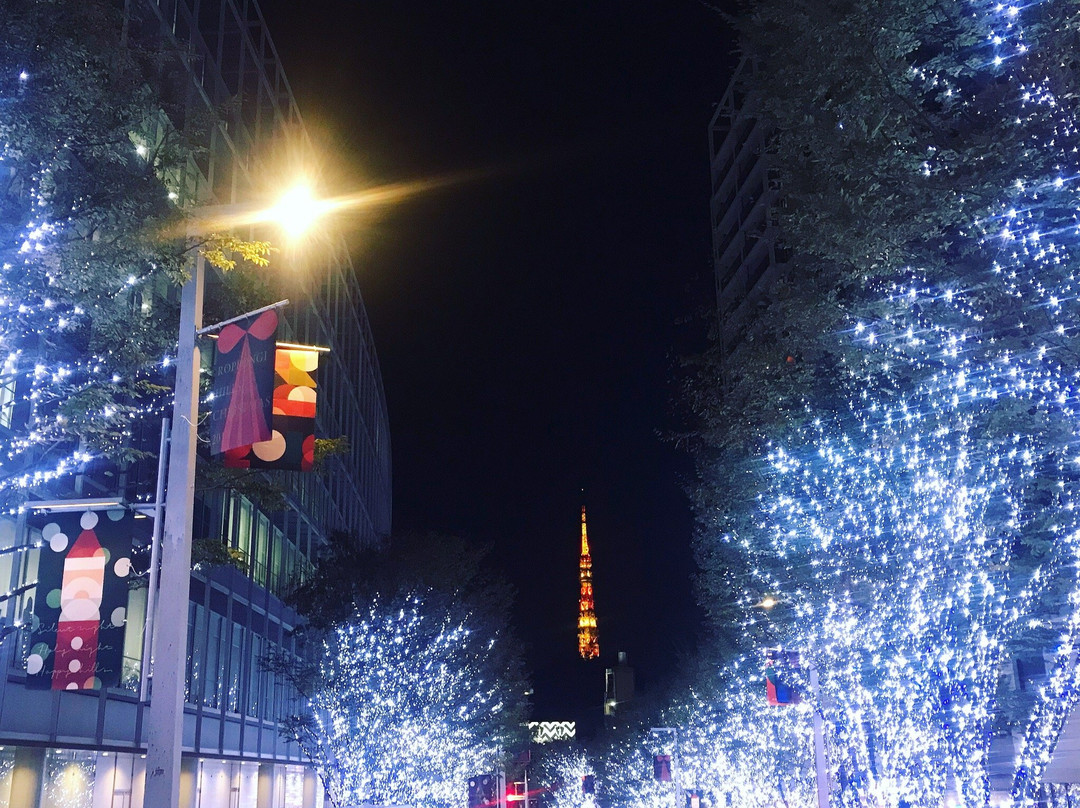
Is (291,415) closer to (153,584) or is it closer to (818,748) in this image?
(153,584)

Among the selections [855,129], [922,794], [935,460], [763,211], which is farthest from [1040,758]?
[763,211]

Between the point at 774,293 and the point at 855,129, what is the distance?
5.06 m

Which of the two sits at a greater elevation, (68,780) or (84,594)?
(84,594)

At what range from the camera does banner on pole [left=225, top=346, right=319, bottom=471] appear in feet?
34.3

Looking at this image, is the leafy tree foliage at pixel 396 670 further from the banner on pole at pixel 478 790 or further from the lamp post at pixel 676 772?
the lamp post at pixel 676 772

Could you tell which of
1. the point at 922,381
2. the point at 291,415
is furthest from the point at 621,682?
the point at 291,415

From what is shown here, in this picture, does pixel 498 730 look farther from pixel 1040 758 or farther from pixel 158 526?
pixel 158 526

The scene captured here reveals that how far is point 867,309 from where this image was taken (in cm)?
1335

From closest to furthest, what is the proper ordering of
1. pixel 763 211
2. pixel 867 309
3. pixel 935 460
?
pixel 867 309 < pixel 935 460 < pixel 763 211

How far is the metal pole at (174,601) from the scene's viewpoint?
28.3ft

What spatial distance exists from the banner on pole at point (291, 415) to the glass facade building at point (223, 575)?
6.69ft

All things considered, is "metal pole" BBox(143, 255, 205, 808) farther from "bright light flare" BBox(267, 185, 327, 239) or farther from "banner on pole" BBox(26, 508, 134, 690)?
"bright light flare" BBox(267, 185, 327, 239)

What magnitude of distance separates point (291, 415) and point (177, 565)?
2.14 meters

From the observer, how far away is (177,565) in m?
9.11
